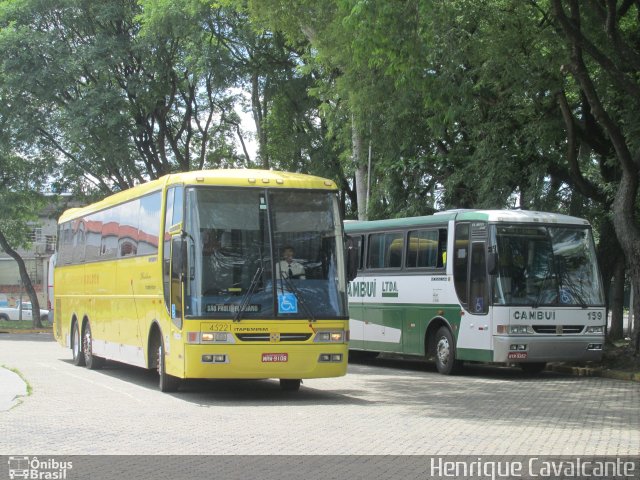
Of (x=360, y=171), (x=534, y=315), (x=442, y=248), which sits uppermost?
(x=360, y=171)

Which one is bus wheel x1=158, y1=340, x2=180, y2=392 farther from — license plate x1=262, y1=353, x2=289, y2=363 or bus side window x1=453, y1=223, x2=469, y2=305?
bus side window x1=453, y1=223, x2=469, y2=305

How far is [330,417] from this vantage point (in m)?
13.0

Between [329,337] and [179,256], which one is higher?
[179,256]

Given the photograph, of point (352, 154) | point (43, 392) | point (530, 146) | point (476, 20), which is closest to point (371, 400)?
point (43, 392)

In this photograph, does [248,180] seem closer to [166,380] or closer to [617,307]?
[166,380]

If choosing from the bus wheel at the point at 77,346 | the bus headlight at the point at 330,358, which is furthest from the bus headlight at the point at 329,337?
the bus wheel at the point at 77,346

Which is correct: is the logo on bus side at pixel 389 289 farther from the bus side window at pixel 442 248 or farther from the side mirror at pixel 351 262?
the side mirror at pixel 351 262

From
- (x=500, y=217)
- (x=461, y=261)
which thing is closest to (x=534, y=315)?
(x=461, y=261)

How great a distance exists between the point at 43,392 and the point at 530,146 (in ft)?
43.0

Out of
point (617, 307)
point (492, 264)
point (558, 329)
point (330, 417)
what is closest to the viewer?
point (330, 417)

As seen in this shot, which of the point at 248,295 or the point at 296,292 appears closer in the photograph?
the point at 248,295

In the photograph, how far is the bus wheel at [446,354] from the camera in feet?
68.7

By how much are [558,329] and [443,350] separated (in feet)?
8.41

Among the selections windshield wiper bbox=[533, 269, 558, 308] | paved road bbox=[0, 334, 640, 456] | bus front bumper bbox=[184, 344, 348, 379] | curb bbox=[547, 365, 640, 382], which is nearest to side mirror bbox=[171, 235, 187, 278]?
bus front bumper bbox=[184, 344, 348, 379]
